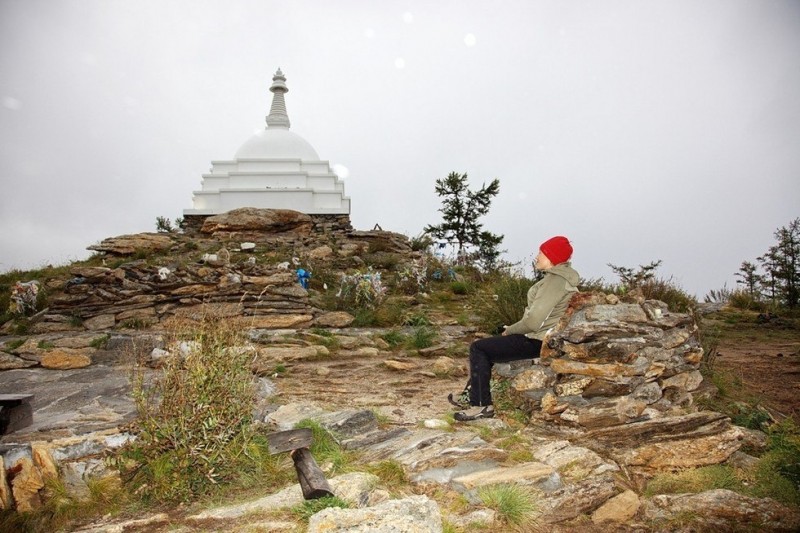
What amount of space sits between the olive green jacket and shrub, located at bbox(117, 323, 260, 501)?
8.81 feet

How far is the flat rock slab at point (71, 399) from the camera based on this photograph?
4168 millimetres

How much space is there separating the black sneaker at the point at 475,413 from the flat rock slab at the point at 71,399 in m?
3.00

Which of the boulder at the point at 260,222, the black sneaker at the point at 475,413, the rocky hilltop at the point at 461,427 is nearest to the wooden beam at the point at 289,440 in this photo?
the rocky hilltop at the point at 461,427

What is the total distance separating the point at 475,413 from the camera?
181 inches

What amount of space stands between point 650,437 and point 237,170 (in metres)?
21.4

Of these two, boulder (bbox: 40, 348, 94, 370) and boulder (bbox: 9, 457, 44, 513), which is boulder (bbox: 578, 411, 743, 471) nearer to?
boulder (bbox: 9, 457, 44, 513)

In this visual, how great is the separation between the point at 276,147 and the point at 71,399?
63.3ft

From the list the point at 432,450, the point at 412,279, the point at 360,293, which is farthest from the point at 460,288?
the point at 432,450

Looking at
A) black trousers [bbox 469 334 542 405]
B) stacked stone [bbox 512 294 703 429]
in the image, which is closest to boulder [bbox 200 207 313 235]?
black trousers [bbox 469 334 542 405]

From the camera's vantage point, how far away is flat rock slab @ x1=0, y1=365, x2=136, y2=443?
4168mm

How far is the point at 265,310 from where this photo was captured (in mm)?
9789

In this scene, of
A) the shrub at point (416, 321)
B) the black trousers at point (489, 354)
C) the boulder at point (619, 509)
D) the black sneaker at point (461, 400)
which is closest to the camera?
the boulder at point (619, 509)

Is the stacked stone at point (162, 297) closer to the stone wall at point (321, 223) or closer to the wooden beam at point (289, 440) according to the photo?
the wooden beam at point (289, 440)

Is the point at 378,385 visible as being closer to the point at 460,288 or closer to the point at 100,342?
the point at 100,342
